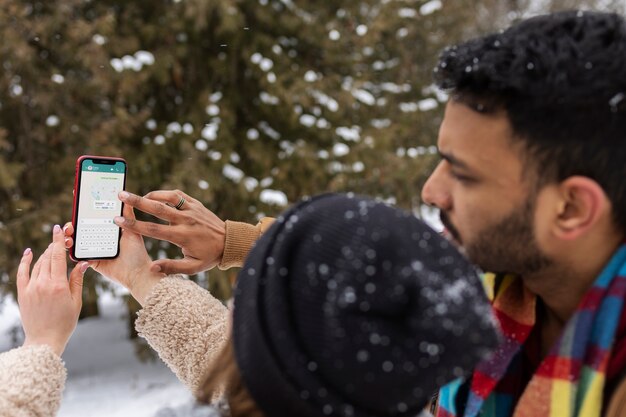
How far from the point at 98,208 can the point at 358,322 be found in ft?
4.26

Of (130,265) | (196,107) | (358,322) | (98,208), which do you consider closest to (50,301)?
(130,265)

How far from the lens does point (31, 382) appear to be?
4.21ft

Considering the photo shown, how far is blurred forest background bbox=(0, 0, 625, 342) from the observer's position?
5910mm

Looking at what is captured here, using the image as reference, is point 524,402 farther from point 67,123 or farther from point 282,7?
point 282,7

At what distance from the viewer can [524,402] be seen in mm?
1276

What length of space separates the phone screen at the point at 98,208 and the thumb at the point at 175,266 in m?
0.18

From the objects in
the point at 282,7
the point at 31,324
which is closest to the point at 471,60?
the point at 31,324

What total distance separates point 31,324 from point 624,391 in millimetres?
1322

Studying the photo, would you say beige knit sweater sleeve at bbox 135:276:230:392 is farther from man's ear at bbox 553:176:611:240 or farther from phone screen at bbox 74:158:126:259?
man's ear at bbox 553:176:611:240

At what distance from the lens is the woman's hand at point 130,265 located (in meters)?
1.78

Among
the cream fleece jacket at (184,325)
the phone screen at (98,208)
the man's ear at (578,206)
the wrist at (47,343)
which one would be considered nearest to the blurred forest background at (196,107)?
the phone screen at (98,208)

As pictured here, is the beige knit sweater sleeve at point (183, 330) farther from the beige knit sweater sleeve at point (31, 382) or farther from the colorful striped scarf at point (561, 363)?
the colorful striped scarf at point (561, 363)

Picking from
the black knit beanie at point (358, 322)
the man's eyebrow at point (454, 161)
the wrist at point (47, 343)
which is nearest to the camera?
the black knit beanie at point (358, 322)

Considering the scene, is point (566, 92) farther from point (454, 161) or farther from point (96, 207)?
point (96, 207)
